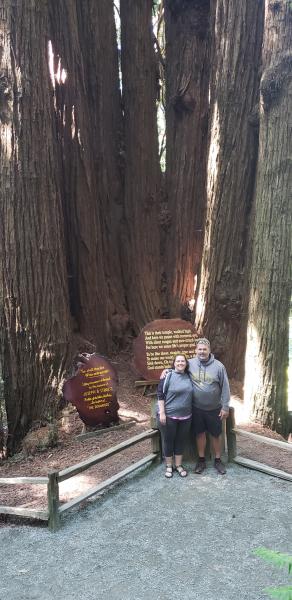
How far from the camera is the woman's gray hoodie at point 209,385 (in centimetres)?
483

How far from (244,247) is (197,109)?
2.42 metres

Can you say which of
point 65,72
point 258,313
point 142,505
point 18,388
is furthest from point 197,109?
point 142,505

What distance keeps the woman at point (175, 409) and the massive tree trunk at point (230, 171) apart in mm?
2581

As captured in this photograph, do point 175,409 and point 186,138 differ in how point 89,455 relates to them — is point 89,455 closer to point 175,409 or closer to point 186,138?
point 175,409

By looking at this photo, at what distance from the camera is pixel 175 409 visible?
15.8 feet

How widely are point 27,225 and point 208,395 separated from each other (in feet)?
10.1

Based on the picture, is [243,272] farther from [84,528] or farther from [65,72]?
[84,528]

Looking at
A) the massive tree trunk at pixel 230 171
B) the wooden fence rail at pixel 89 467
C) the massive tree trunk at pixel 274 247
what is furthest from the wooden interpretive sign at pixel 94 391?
the massive tree trunk at pixel 230 171

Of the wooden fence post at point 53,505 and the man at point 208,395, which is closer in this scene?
the wooden fence post at point 53,505

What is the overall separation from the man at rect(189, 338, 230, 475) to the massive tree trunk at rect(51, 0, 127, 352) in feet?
9.15

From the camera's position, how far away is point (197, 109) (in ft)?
26.8

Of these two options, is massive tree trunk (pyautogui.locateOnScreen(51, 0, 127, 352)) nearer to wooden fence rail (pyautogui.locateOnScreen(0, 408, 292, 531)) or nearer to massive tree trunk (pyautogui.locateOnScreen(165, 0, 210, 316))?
massive tree trunk (pyautogui.locateOnScreen(165, 0, 210, 316))

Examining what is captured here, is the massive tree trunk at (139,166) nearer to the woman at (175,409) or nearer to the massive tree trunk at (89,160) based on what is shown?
the massive tree trunk at (89,160)

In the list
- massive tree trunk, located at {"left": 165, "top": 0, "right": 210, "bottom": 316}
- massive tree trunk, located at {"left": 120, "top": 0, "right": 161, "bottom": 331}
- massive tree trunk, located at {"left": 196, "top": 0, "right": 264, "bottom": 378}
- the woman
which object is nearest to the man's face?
the woman
